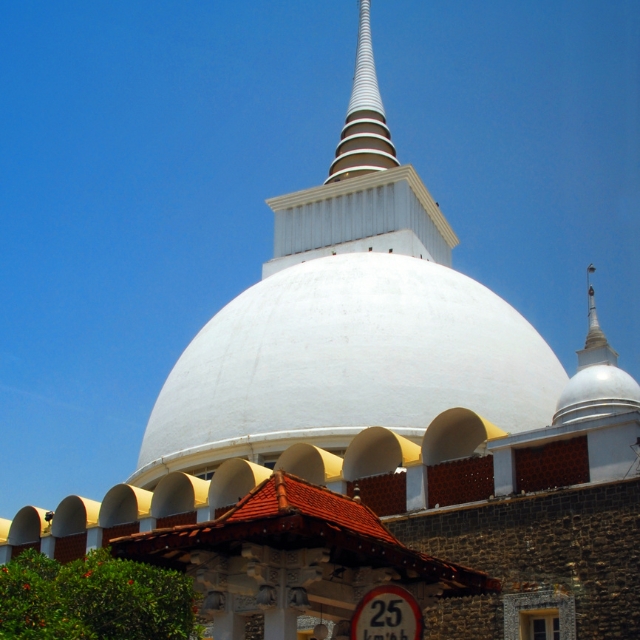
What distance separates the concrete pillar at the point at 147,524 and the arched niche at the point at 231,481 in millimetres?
1635

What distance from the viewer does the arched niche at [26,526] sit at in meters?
24.1

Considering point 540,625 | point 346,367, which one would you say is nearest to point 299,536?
point 540,625

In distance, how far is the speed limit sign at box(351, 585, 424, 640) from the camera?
9.53 meters

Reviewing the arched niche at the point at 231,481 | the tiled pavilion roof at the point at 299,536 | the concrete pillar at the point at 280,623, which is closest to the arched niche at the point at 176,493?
the arched niche at the point at 231,481

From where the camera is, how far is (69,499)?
23062 mm

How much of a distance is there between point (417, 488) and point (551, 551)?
9.57 ft

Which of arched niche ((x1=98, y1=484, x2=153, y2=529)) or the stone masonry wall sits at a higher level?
arched niche ((x1=98, y1=484, x2=153, y2=529))

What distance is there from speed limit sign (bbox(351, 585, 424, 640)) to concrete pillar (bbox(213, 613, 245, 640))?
2.55 metres

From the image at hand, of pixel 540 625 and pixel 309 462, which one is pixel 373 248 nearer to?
pixel 309 462

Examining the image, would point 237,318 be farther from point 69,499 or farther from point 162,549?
point 162,549

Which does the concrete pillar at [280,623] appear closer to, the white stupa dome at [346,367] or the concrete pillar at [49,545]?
the white stupa dome at [346,367]

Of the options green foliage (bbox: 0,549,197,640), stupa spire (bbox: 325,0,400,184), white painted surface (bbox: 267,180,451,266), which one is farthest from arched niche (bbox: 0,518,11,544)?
stupa spire (bbox: 325,0,400,184)

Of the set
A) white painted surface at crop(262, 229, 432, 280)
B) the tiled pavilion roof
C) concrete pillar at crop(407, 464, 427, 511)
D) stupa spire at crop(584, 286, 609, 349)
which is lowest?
the tiled pavilion roof

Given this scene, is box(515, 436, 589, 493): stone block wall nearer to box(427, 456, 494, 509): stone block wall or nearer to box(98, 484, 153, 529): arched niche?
box(427, 456, 494, 509): stone block wall
